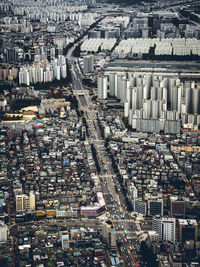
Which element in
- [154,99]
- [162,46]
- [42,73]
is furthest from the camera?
[162,46]

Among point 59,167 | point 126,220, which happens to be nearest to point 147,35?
point 59,167

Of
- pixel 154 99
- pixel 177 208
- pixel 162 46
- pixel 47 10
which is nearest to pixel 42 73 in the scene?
pixel 154 99

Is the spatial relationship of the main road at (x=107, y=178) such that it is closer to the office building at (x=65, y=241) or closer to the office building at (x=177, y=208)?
the office building at (x=177, y=208)

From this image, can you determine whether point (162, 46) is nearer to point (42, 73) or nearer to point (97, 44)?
point (97, 44)

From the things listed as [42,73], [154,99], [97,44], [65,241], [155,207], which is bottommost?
[65,241]

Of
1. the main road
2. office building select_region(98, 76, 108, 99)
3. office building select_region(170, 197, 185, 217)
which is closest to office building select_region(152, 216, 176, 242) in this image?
the main road

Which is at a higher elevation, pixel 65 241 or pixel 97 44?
pixel 97 44

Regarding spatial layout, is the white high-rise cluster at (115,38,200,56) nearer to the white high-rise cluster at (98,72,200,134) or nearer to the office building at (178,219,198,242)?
the white high-rise cluster at (98,72,200,134)
